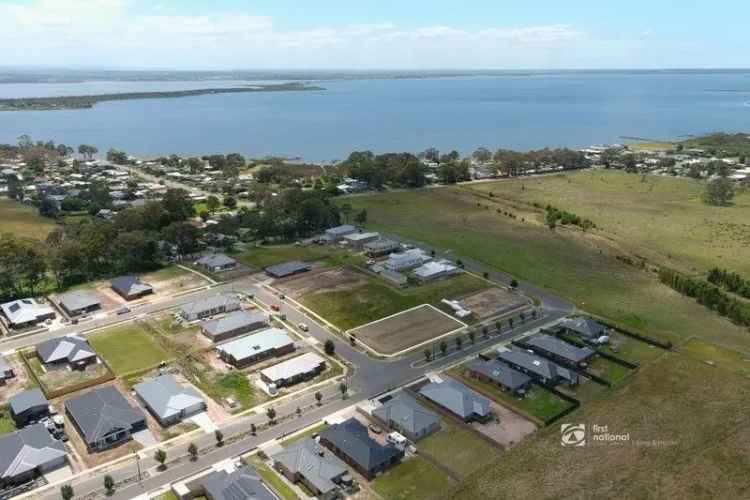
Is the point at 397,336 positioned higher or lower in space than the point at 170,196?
lower

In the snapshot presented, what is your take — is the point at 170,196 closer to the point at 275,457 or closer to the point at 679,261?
the point at 275,457

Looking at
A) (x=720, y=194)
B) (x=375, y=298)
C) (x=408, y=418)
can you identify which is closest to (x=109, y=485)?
(x=408, y=418)

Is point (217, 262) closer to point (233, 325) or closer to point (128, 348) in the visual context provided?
point (233, 325)

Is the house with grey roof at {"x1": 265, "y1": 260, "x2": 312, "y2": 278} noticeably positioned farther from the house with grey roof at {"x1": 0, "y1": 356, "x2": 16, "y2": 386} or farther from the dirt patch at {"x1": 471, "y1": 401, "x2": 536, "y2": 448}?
the dirt patch at {"x1": 471, "y1": 401, "x2": 536, "y2": 448}

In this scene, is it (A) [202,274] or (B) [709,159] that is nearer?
(A) [202,274]

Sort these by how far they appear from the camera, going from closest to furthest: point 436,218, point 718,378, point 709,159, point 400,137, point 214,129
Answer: point 718,378 → point 436,218 → point 709,159 → point 400,137 → point 214,129

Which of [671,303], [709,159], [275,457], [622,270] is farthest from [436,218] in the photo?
[709,159]

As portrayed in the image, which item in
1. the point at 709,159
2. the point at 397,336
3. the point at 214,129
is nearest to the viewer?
the point at 397,336

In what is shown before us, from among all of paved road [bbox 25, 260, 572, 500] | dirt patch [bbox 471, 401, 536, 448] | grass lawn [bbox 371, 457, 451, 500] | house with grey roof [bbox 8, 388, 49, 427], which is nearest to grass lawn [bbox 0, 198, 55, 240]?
paved road [bbox 25, 260, 572, 500]
